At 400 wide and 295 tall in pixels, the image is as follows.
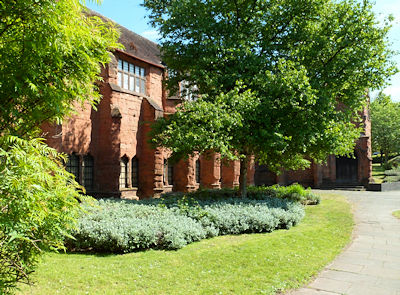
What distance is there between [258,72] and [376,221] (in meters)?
7.39

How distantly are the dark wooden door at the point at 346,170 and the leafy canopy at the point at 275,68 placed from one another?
20871 millimetres

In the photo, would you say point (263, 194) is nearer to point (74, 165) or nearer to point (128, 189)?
point (128, 189)

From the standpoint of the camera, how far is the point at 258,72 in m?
13.5

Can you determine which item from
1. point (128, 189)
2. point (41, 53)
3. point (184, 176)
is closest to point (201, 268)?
point (41, 53)

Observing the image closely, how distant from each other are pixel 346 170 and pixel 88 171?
1040 inches

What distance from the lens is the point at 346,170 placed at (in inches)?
1328

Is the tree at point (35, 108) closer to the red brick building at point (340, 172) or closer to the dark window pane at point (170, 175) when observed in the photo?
the dark window pane at point (170, 175)

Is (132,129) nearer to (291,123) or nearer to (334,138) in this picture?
(291,123)

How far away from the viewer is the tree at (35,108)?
10.8 ft

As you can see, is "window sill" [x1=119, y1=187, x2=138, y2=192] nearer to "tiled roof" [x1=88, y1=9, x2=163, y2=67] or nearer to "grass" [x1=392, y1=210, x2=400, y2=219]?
"tiled roof" [x1=88, y1=9, x2=163, y2=67]

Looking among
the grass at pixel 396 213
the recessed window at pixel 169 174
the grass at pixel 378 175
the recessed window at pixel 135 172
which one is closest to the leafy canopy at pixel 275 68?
the grass at pixel 396 213

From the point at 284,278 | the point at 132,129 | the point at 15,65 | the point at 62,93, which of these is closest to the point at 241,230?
the point at 284,278

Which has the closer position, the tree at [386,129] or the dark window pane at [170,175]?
the dark window pane at [170,175]

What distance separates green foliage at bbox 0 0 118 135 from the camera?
410cm
